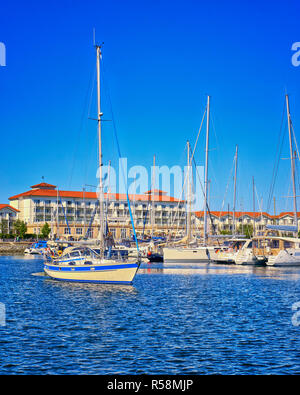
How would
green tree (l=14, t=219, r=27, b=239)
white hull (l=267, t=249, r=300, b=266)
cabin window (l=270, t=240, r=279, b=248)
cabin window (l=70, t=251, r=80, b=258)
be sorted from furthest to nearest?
green tree (l=14, t=219, r=27, b=239) → cabin window (l=270, t=240, r=279, b=248) → white hull (l=267, t=249, r=300, b=266) → cabin window (l=70, t=251, r=80, b=258)

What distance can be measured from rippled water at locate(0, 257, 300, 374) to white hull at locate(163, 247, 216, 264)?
3305 centimetres

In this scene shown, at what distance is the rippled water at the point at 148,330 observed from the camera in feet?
63.9

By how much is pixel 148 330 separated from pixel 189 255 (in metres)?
52.7

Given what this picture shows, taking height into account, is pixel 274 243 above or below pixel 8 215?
below

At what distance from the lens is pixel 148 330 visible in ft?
84.0

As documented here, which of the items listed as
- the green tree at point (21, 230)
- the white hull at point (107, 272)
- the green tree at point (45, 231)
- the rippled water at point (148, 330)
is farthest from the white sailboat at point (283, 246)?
the green tree at point (21, 230)

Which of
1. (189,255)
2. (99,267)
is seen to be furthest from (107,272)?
(189,255)

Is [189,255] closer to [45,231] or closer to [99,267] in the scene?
[99,267]

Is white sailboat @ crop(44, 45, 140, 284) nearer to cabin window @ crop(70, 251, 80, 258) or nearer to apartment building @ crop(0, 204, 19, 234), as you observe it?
cabin window @ crop(70, 251, 80, 258)

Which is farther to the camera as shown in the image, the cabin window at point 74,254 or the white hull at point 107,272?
the cabin window at point 74,254

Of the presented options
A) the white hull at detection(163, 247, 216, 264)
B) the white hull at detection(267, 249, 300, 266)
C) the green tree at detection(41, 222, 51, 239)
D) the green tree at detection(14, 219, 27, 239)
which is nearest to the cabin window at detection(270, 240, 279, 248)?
the white hull at detection(267, 249, 300, 266)

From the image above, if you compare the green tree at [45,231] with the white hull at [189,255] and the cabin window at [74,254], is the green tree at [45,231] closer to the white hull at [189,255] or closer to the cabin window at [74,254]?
the white hull at [189,255]

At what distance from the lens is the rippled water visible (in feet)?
63.9

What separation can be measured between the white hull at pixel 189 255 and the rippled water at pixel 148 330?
33047 millimetres
